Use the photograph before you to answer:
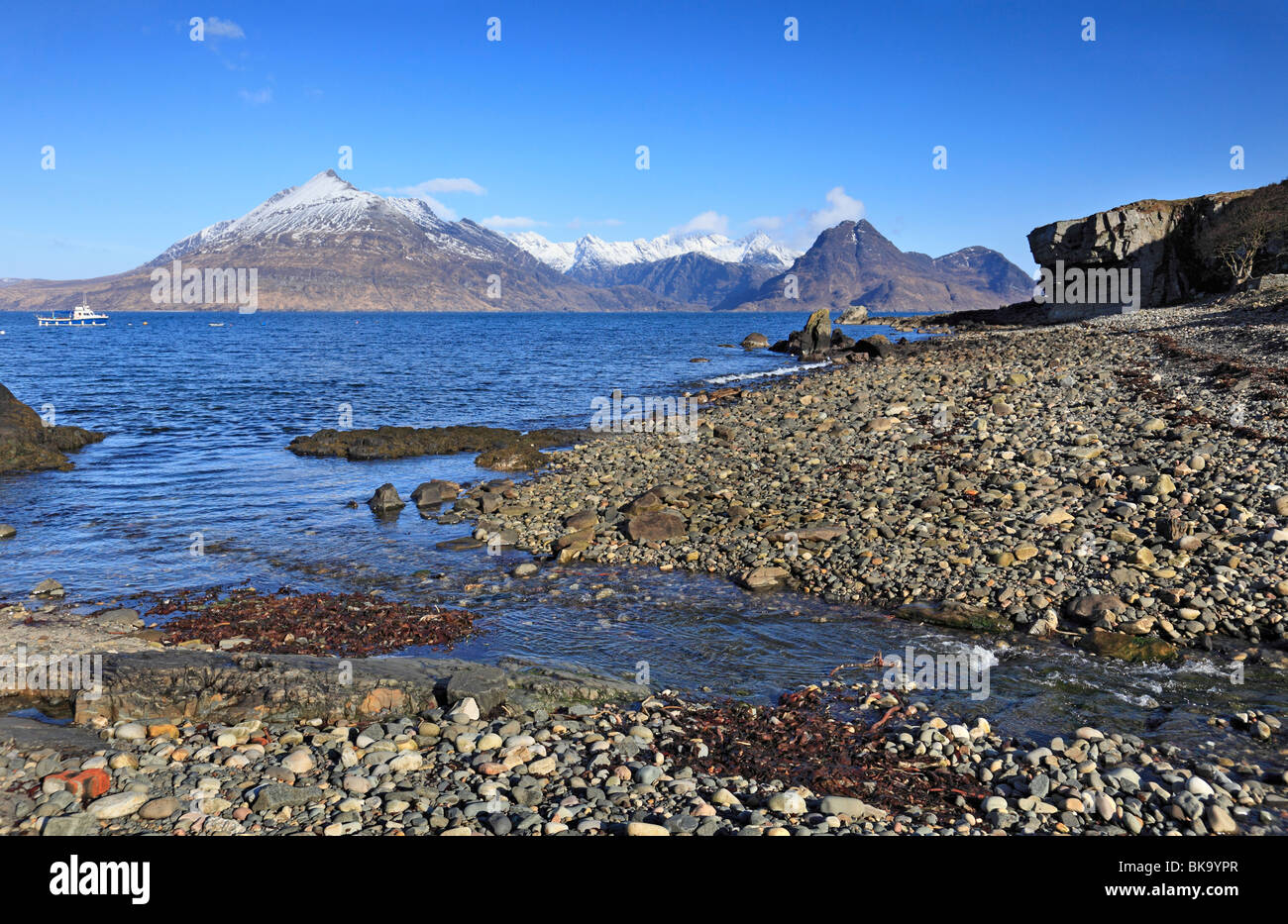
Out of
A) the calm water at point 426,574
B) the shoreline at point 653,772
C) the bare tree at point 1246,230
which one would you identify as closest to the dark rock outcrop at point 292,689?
the shoreline at point 653,772

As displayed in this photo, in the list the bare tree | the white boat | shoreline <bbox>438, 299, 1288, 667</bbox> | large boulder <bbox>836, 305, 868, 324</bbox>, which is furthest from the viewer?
the white boat

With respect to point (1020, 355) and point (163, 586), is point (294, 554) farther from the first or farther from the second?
point (1020, 355)

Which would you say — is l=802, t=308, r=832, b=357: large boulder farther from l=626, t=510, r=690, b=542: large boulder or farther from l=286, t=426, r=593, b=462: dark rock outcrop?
l=626, t=510, r=690, b=542: large boulder

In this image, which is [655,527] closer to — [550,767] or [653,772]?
[550,767]

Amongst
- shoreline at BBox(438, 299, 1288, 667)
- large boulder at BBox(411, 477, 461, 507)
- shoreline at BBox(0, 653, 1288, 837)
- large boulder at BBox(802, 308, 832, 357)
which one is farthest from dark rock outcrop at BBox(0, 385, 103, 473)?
large boulder at BBox(802, 308, 832, 357)

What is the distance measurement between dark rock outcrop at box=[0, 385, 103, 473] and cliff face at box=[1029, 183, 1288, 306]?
78670 mm

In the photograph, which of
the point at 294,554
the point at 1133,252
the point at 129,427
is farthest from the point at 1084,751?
the point at 1133,252

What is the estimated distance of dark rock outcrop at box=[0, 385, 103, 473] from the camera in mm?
23016

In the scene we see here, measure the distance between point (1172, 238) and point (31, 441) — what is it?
86583mm

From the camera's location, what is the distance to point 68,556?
47.9 ft

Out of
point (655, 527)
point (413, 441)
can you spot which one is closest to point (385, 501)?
point (655, 527)

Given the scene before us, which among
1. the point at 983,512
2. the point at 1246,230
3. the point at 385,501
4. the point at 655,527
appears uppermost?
the point at 1246,230

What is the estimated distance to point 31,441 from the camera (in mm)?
24250

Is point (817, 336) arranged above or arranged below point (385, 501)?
above
